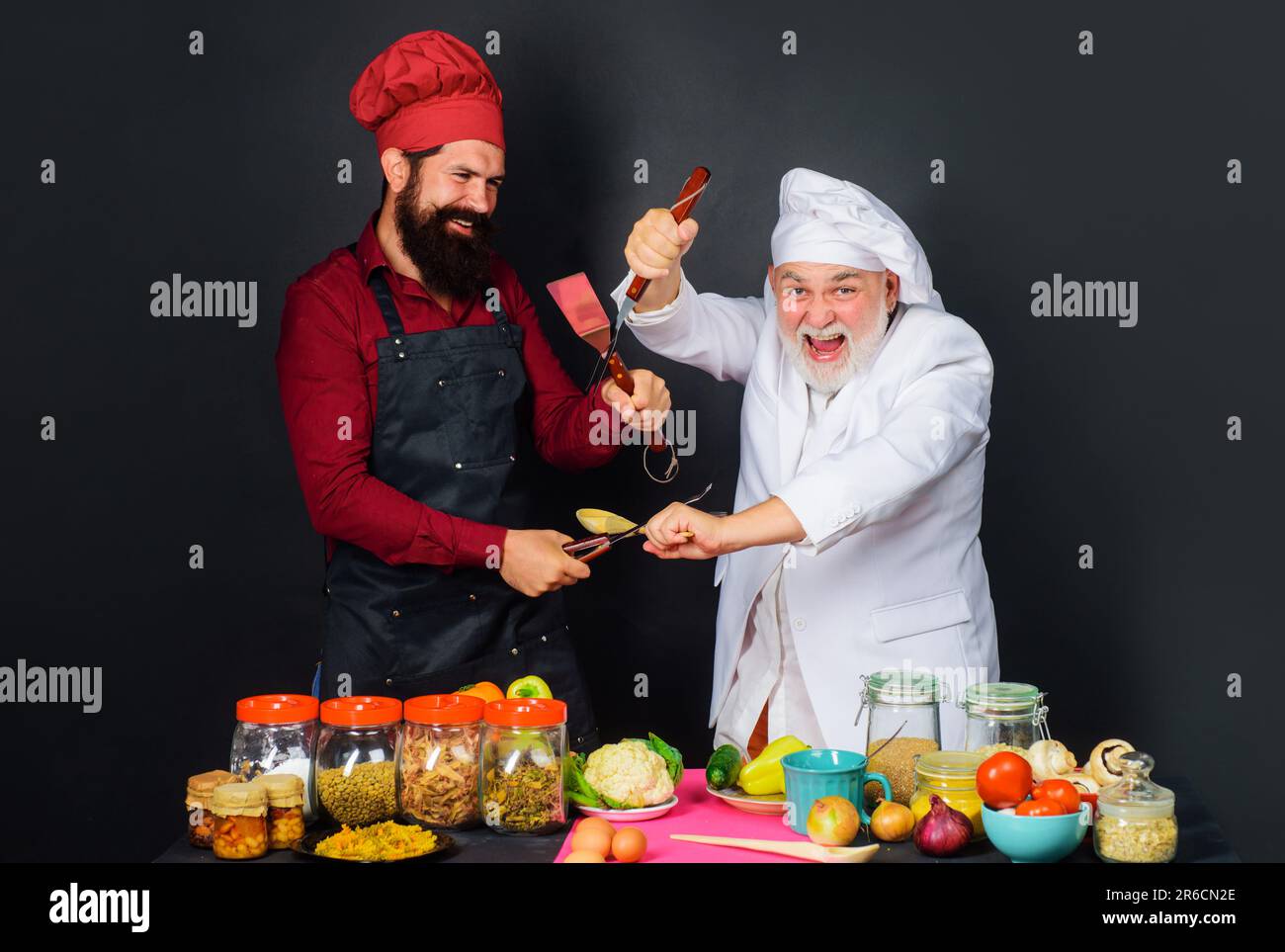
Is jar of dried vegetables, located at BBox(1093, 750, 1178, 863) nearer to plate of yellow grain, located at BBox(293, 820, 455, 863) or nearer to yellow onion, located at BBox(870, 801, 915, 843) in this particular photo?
yellow onion, located at BBox(870, 801, 915, 843)

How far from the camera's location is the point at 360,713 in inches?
94.5

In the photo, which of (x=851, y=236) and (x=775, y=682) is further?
(x=775, y=682)

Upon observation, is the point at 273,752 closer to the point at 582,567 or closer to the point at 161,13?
the point at 582,567

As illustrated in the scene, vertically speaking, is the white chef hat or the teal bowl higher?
the white chef hat

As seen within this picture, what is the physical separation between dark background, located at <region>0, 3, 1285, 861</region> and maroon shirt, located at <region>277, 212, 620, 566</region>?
75cm

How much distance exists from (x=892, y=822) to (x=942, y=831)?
10 cm

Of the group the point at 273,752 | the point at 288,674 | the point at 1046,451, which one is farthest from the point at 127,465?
the point at 1046,451

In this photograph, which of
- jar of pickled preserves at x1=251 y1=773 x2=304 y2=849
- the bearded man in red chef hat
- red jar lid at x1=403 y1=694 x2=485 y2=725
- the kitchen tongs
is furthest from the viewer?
the bearded man in red chef hat

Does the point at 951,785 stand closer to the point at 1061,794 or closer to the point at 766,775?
the point at 1061,794

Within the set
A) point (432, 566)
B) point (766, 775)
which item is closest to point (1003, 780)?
point (766, 775)

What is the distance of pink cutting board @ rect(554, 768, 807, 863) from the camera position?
227cm

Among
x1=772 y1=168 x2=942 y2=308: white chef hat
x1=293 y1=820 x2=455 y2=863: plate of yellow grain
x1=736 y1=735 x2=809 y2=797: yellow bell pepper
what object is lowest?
x1=293 y1=820 x2=455 y2=863: plate of yellow grain

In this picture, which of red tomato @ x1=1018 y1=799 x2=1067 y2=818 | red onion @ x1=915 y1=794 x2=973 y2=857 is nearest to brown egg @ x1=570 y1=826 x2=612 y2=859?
red onion @ x1=915 y1=794 x2=973 y2=857

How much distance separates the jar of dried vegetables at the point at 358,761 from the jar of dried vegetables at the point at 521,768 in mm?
161
